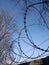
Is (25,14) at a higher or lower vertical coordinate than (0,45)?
higher

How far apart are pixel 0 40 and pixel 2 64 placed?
1786 mm

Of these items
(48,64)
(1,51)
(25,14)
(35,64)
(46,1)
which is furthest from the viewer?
(1,51)

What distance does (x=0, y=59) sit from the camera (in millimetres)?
15250

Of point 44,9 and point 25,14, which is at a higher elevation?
point 44,9

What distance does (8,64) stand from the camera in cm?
1495

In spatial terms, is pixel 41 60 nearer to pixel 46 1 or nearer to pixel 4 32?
pixel 4 32

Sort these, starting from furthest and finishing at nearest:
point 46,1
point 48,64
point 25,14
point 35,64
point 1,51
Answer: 1. point 1,51
2. point 35,64
3. point 48,64
4. point 25,14
5. point 46,1

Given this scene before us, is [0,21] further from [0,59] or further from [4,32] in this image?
[0,59]

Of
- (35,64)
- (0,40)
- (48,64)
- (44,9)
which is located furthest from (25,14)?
(0,40)

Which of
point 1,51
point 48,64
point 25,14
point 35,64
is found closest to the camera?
point 25,14

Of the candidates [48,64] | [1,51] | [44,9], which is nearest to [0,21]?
[1,51]

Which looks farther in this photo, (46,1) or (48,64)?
(48,64)

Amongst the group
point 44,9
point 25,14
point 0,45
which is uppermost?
point 44,9

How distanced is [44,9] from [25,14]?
3.85ft
